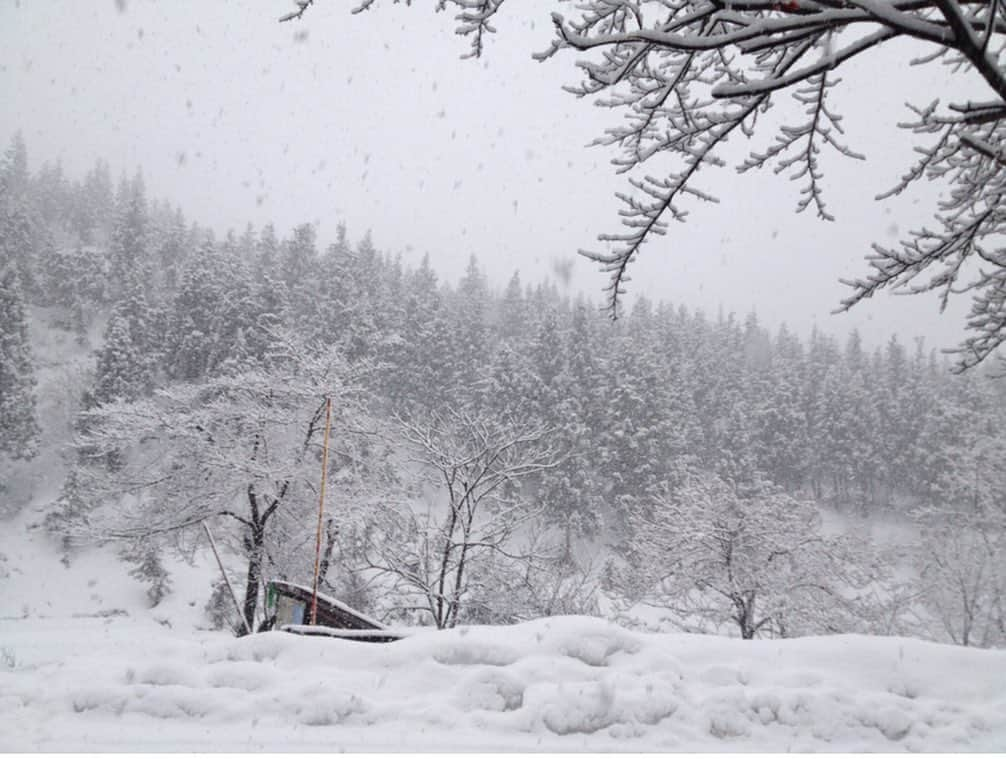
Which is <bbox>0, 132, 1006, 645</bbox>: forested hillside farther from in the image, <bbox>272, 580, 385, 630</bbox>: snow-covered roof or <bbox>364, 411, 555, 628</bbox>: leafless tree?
<bbox>272, 580, 385, 630</bbox>: snow-covered roof

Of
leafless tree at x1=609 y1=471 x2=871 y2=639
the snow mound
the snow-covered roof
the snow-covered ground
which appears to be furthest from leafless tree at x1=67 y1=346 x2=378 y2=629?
leafless tree at x1=609 y1=471 x2=871 y2=639

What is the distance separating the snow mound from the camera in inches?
142

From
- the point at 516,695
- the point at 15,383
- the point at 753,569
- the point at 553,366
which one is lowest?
the point at 753,569

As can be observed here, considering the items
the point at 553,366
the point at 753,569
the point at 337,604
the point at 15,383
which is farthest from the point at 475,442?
the point at 15,383

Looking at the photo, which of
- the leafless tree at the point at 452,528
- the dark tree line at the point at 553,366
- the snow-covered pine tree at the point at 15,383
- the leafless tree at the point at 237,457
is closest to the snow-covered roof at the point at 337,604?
the leafless tree at the point at 452,528

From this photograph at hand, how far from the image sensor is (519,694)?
4066 millimetres

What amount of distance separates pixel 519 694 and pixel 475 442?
9790 millimetres

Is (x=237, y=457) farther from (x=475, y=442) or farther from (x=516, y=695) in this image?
(x=516, y=695)

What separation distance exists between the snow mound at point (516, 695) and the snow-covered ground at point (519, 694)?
12mm

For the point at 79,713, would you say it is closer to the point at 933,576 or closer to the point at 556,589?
the point at 556,589

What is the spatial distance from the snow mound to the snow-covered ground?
0.01 m

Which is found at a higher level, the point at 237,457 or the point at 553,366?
the point at 553,366

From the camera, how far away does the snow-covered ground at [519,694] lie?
142 inches

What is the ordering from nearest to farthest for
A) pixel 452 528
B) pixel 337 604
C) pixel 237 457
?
pixel 337 604
pixel 452 528
pixel 237 457
